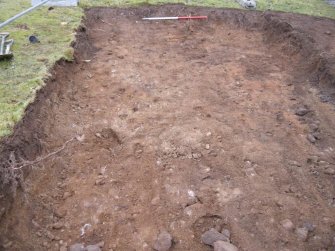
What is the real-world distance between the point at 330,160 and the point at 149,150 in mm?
2249

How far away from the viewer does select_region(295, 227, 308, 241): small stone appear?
324 centimetres

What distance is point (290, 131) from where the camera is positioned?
15.2ft

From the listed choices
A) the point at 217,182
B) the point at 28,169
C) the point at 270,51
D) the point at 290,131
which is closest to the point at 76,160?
the point at 28,169

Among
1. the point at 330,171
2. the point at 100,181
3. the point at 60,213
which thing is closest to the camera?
the point at 60,213

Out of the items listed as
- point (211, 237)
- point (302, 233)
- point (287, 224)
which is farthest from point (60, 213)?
point (302, 233)

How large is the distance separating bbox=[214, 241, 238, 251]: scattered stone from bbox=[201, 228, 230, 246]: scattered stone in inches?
2.8

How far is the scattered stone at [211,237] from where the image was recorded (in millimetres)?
3167

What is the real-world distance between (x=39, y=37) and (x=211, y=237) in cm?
485

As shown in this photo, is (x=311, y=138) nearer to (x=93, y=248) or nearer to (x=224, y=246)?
(x=224, y=246)

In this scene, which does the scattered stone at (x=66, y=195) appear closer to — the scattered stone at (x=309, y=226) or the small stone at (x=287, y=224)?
the small stone at (x=287, y=224)

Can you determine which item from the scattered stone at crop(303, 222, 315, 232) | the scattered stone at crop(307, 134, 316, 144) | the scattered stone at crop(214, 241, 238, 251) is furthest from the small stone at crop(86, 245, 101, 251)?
the scattered stone at crop(307, 134, 316, 144)

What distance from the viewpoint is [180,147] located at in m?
4.21

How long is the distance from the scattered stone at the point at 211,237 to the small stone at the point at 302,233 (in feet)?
2.32

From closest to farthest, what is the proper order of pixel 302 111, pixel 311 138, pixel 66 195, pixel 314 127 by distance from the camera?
pixel 66 195
pixel 311 138
pixel 314 127
pixel 302 111
